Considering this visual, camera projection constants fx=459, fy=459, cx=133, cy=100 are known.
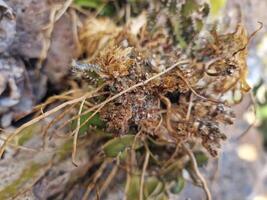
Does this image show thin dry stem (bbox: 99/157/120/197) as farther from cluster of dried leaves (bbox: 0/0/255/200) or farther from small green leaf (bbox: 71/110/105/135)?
small green leaf (bbox: 71/110/105/135)

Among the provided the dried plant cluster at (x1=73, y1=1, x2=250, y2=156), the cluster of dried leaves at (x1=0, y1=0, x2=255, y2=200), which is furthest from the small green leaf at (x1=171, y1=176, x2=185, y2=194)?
the dried plant cluster at (x1=73, y1=1, x2=250, y2=156)

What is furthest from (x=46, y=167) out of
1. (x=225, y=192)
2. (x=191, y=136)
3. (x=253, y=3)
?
(x=253, y=3)

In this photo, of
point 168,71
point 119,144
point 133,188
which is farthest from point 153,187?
point 168,71

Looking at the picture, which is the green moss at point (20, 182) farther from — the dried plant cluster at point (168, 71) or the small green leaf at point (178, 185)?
the small green leaf at point (178, 185)

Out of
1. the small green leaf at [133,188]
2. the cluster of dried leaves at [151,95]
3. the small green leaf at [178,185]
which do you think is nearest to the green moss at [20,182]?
the cluster of dried leaves at [151,95]

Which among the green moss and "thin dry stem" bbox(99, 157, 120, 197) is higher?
"thin dry stem" bbox(99, 157, 120, 197)

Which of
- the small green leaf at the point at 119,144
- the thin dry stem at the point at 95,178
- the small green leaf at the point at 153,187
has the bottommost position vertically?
the thin dry stem at the point at 95,178

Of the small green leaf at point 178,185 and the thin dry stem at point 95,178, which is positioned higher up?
the small green leaf at point 178,185

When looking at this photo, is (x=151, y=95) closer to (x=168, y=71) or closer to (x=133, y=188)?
(x=168, y=71)
